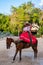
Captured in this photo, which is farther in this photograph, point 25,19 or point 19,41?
point 25,19

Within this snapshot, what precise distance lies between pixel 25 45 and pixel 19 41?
288 millimetres

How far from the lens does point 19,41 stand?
8930mm

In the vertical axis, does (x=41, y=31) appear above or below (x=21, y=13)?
below

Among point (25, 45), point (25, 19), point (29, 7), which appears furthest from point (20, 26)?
point (25, 45)

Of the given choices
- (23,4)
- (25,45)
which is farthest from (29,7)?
(25,45)

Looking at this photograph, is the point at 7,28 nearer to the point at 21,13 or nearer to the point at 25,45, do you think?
the point at 21,13

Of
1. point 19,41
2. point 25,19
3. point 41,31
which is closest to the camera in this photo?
point 19,41

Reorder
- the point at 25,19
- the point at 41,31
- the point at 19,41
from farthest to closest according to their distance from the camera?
1. the point at 25,19
2. the point at 41,31
3. the point at 19,41

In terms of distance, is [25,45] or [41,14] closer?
[25,45]

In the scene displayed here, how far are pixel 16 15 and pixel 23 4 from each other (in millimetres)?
2520

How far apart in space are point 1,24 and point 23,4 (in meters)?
4.22

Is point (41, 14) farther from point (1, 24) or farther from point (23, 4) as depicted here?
point (1, 24)

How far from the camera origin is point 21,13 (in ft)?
113

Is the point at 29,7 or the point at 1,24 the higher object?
the point at 29,7
